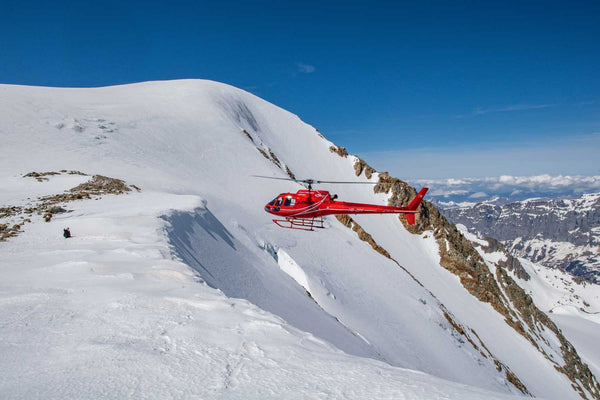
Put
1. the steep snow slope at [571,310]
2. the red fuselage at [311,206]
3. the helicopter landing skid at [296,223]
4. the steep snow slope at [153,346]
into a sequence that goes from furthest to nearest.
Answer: the steep snow slope at [571,310], the helicopter landing skid at [296,223], the red fuselage at [311,206], the steep snow slope at [153,346]

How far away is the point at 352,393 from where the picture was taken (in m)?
4.62

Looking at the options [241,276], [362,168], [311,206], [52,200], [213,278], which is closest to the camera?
[213,278]

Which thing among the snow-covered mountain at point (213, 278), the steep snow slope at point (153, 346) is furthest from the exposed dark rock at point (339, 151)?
the steep snow slope at point (153, 346)

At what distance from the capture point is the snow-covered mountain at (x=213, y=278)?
5152 millimetres

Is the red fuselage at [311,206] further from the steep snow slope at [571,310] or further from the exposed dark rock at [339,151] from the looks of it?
the steep snow slope at [571,310]

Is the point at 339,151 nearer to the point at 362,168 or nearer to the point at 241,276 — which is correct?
the point at 362,168

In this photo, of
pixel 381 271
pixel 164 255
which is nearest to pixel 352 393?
pixel 164 255

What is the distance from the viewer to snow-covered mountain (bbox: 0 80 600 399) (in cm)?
515

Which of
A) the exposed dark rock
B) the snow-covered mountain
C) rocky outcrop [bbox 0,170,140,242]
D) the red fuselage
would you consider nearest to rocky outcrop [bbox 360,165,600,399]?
the snow-covered mountain

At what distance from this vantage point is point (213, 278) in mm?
14656

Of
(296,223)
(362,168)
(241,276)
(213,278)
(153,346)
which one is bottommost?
(241,276)

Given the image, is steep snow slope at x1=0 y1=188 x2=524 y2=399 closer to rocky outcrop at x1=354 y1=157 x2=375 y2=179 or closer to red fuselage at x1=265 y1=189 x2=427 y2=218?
red fuselage at x1=265 y1=189 x2=427 y2=218

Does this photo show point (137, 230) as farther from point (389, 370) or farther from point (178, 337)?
point (389, 370)

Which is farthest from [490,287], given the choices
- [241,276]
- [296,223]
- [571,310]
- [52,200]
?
[571,310]
